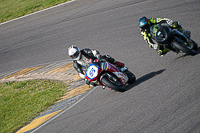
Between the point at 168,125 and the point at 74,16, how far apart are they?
11.5 metres

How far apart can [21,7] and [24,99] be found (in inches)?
451

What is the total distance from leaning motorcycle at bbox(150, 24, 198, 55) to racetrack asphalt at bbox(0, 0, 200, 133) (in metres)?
0.36

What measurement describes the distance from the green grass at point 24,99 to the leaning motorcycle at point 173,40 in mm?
4038

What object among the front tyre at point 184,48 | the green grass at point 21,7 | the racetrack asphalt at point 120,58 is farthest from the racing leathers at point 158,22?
the green grass at point 21,7

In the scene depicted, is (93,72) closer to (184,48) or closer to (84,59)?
(84,59)

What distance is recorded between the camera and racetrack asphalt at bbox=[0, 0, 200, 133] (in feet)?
20.5

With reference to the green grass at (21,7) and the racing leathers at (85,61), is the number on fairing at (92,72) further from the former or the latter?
the green grass at (21,7)

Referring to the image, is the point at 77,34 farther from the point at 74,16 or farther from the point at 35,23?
the point at 35,23

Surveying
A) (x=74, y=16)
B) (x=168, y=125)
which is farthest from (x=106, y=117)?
(x=74, y=16)

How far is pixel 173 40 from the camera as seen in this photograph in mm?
8328

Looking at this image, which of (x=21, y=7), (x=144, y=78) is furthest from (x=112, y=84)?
(x=21, y=7)

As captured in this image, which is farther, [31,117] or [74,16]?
[74,16]

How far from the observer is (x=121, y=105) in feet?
24.1

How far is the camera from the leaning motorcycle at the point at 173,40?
26.7ft
